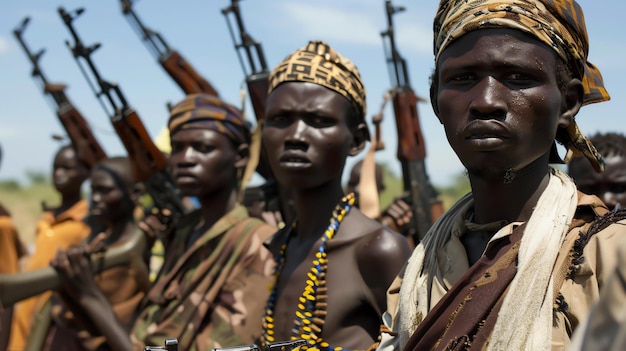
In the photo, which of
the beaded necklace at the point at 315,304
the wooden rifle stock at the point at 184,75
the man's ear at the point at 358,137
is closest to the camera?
the beaded necklace at the point at 315,304

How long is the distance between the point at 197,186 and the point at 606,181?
229 cm

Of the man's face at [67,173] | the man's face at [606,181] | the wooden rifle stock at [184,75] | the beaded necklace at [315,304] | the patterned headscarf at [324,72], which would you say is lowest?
the man's face at [606,181]

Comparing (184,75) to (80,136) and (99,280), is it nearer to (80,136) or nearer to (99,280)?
(80,136)

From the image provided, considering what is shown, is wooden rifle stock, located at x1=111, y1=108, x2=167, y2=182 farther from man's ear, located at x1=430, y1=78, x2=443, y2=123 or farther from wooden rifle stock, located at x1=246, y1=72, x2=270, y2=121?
man's ear, located at x1=430, y1=78, x2=443, y2=123

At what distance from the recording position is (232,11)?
762 centimetres

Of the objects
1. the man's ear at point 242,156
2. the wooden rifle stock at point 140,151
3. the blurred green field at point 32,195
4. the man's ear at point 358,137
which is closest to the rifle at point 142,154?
the wooden rifle stock at point 140,151

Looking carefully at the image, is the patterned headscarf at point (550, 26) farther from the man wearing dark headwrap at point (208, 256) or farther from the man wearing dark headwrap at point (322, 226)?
the man wearing dark headwrap at point (208, 256)

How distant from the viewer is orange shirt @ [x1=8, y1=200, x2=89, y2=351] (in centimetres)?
754

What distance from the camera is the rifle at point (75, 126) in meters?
9.13

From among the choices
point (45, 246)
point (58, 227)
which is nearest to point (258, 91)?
point (45, 246)

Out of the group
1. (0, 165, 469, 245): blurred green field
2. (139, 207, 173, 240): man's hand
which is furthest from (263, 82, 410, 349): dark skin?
(0, 165, 469, 245): blurred green field

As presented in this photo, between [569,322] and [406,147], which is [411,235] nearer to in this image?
[406,147]

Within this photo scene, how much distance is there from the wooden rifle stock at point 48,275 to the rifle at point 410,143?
210 cm

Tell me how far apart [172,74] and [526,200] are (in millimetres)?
6821
